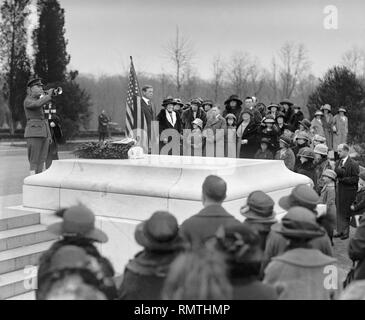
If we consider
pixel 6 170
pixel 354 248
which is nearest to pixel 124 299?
pixel 354 248

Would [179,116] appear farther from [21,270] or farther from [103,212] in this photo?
[21,270]

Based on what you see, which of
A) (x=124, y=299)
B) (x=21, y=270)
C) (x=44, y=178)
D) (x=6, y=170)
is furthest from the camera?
(x=6, y=170)

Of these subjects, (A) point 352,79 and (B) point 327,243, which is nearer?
(B) point 327,243

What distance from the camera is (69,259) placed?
2.86 metres

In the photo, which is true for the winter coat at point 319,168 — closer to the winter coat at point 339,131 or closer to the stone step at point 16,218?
the stone step at point 16,218

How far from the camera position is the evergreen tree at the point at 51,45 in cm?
2212

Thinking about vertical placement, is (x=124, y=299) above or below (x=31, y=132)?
below

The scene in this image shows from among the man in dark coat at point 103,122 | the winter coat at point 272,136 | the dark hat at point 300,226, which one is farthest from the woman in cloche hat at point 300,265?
the man in dark coat at point 103,122

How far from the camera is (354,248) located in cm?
388

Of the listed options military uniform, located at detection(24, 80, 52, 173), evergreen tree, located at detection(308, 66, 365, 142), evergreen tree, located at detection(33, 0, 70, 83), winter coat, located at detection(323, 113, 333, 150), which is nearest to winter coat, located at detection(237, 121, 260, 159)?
→ military uniform, located at detection(24, 80, 52, 173)

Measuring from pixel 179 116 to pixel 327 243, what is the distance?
638 cm

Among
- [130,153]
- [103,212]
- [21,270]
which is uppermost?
[130,153]

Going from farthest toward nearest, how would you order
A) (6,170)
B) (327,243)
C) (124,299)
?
(6,170) → (327,243) → (124,299)

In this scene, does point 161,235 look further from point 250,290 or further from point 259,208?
point 259,208
